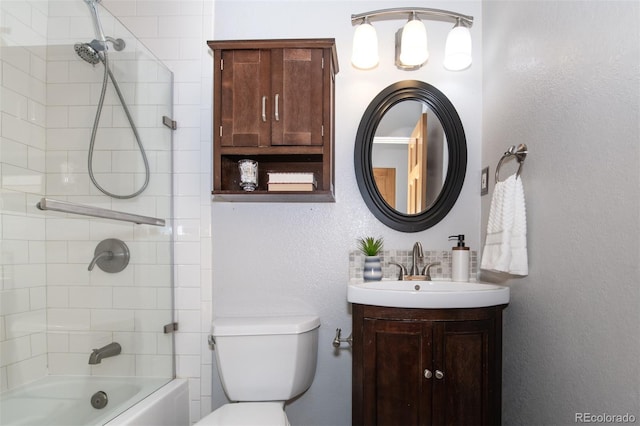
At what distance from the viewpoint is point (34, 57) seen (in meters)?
1.46

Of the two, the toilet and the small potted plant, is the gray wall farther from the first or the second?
the toilet

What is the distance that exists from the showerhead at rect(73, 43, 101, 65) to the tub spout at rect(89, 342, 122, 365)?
3.76 ft

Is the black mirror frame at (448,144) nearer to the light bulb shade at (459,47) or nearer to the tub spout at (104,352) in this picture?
the light bulb shade at (459,47)

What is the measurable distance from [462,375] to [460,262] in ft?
1.80

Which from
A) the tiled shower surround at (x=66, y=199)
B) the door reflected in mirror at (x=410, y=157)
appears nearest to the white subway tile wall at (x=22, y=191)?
the tiled shower surround at (x=66, y=199)

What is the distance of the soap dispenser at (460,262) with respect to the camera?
1.89 m

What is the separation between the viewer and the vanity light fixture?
6.06 feet

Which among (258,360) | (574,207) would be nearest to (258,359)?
(258,360)

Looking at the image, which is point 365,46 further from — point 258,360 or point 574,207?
point 258,360

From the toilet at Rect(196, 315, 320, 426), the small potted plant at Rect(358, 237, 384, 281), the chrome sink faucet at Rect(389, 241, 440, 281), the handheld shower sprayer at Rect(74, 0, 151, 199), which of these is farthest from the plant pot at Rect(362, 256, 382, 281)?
the handheld shower sprayer at Rect(74, 0, 151, 199)

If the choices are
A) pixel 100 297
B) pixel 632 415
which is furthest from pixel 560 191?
pixel 100 297

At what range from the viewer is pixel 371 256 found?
6.32 feet

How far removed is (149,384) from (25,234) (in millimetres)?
860

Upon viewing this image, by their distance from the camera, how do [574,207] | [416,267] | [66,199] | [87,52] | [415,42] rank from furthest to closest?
[416,267], [415,42], [87,52], [66,199], [574,207]
